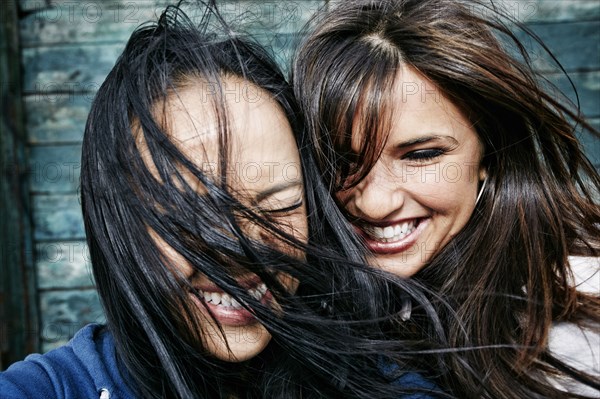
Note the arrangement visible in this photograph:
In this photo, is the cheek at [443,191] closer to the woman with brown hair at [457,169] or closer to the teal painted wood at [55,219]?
the woman with brown hair at [457,169]

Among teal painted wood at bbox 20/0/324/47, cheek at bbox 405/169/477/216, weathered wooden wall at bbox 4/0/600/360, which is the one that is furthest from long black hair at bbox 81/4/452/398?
weathered wooden wall at bbox 4/0/600/360

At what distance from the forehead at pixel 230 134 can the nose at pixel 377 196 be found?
300mm

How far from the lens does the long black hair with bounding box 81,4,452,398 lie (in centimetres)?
137

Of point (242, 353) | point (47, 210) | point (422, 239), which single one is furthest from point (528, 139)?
point (47, 210)

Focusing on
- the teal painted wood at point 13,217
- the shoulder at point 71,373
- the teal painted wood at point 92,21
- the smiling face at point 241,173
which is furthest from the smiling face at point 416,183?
the teal painted wood at point 13,217

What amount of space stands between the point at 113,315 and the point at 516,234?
41.1 inches

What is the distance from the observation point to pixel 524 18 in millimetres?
2859

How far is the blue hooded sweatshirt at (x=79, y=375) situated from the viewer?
1.33 metres

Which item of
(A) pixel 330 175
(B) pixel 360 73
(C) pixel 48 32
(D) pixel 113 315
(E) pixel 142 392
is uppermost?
(C) pixel 48 32

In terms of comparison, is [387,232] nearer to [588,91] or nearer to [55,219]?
[588,91]

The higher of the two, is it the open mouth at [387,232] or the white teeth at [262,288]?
the open mouth at [387,232]

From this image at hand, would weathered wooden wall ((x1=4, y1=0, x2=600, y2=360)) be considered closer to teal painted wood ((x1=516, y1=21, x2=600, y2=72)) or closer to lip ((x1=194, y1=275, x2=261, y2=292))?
teal painted wood ((x1=516, y1=21, x2=600, y2=72))

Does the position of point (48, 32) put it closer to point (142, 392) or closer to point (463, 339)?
point (142, 392)

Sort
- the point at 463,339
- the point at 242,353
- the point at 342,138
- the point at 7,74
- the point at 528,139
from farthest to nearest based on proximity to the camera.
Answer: the point at 7,74
the point at 528,139
the point at 342,138
the point at 463,339
the point at 242,353
